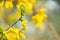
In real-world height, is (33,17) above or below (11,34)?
below

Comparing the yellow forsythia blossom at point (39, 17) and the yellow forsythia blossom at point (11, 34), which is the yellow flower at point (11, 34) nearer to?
the yellow forsythia blossom at point (11, 34)

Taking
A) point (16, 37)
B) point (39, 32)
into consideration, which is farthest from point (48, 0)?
point (16, 37)

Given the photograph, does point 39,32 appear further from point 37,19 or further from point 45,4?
point 45,4

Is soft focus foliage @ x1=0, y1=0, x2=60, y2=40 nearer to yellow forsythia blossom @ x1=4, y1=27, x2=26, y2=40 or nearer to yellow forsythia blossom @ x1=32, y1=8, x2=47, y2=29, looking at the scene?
yellow forsythia blossom @ x1=32, y1=8, x2=47, y2=29

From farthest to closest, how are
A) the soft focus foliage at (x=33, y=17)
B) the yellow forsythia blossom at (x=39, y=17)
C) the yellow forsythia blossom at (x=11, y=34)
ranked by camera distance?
the yellow forsythia blossom at (x=39, y=17), the soft focus foliage at (x=33, y=17), the yellow forsythia blossom at (x=11, y=34)

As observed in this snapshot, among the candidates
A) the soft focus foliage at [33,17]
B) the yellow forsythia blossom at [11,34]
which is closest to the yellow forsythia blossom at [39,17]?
the soft focus foliage at [33,17]

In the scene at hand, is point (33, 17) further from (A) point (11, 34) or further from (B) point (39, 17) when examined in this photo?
(A) point (11, 34)

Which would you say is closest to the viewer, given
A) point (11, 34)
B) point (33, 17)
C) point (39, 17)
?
point (11, 34)

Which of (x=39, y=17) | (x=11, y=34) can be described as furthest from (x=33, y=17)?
(x=11, y=34)
